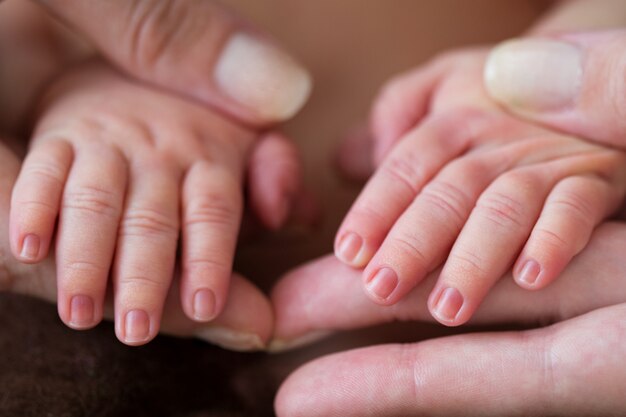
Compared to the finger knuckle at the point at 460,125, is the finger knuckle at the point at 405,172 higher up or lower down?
lower down

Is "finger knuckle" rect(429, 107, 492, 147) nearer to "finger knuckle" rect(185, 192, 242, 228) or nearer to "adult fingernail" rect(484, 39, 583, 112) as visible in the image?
"adult fingernail" rect(484, 39, 583, 112)

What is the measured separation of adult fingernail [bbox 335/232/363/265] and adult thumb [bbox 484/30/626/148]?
10.8 inches

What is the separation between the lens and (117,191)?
0.62 metres

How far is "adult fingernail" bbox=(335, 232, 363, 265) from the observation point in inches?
24.1

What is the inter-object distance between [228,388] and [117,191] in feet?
0.68

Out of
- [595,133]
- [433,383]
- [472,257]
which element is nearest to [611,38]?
[595,133]

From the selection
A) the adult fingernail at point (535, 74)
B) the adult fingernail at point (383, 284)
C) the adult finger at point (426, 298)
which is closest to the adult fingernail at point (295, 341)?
the adult finger at point (426, 298)

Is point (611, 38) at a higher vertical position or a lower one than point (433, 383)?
higher

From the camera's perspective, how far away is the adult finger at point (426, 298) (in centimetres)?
60

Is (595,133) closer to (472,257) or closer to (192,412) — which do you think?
(472,257)

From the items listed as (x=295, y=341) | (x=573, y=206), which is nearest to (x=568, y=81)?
(x=573, y=206)

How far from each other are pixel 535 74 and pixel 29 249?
54cm

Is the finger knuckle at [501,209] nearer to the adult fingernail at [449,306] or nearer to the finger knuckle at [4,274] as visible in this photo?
the adult fingernail at [449,306]

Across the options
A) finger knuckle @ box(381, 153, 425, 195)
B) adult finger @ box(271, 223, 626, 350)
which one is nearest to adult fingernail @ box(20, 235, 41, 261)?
adult finger @ box(271, 223, 626, 350)
